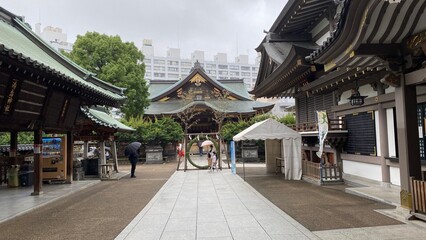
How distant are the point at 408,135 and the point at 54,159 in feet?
46.4

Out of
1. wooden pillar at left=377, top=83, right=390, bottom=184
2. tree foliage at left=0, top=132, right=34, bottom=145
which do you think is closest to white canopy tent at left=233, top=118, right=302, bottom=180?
wooden pillar at left=377, top=83, right=390, bottom=184

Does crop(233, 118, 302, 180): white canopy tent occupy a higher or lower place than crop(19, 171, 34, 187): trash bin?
higher

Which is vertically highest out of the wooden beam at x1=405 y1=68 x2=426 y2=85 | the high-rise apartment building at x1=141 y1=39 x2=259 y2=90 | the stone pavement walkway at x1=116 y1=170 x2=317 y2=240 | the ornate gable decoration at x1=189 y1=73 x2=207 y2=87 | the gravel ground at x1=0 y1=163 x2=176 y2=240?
the high-rise apartment building at x1=141 y1=39 x2=259 y2=90

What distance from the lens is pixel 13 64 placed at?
7.03m

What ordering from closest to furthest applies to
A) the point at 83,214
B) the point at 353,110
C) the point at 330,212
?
the point at 330,212
the point at 83,214
the point at 353,110

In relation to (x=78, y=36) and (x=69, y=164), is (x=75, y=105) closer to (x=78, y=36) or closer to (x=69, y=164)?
(x=69, y=164)

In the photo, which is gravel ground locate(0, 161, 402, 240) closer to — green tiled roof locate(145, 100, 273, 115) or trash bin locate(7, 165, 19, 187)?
trash bin locate(7, 165, 19, 187)

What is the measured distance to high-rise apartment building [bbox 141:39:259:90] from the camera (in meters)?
112

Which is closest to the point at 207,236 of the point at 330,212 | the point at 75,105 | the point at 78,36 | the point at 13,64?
the point at 330,212

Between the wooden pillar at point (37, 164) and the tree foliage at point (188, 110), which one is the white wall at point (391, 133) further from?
the tree foliage at point (188, 110)

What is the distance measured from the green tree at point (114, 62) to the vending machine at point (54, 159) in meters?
12.4

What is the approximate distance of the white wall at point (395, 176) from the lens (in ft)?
30.9

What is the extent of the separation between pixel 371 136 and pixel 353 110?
4.58 ft

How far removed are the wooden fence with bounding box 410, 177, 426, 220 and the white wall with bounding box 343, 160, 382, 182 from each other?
13.0 feet
